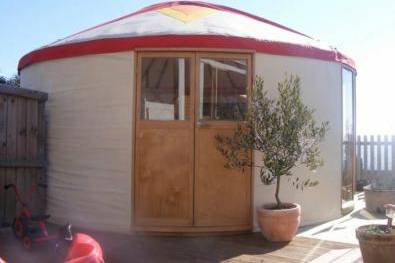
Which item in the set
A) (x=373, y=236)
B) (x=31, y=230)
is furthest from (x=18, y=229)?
(x=373, y=236)

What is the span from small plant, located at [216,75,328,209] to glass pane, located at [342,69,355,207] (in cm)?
167

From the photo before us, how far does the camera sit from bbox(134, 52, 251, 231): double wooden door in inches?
234

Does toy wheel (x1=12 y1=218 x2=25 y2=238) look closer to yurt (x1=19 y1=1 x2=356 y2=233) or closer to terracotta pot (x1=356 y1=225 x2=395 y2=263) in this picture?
yurt (x1=19 y1=1 x2=356 y2=233)

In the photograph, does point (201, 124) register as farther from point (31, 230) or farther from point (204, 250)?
point (31, 230)

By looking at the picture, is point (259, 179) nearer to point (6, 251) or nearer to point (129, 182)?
point (129, 182)

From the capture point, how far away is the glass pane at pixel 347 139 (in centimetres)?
730

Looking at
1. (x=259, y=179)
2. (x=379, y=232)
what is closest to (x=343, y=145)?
(x=259, y=179)

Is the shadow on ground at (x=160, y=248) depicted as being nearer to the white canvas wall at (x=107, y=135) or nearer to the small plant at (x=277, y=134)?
the white canvas wall at (x=107, y=135)

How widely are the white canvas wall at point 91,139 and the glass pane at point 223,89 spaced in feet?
2.77

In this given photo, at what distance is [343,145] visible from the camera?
285 inches

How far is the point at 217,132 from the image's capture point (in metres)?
5.97

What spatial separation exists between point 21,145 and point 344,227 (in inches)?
159

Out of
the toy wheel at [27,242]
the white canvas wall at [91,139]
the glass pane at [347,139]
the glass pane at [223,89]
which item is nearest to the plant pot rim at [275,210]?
the glass pane at [223,89]

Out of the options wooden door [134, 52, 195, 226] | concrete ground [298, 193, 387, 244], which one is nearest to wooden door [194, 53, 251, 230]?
wooden door [134, 52, 195, 226]
